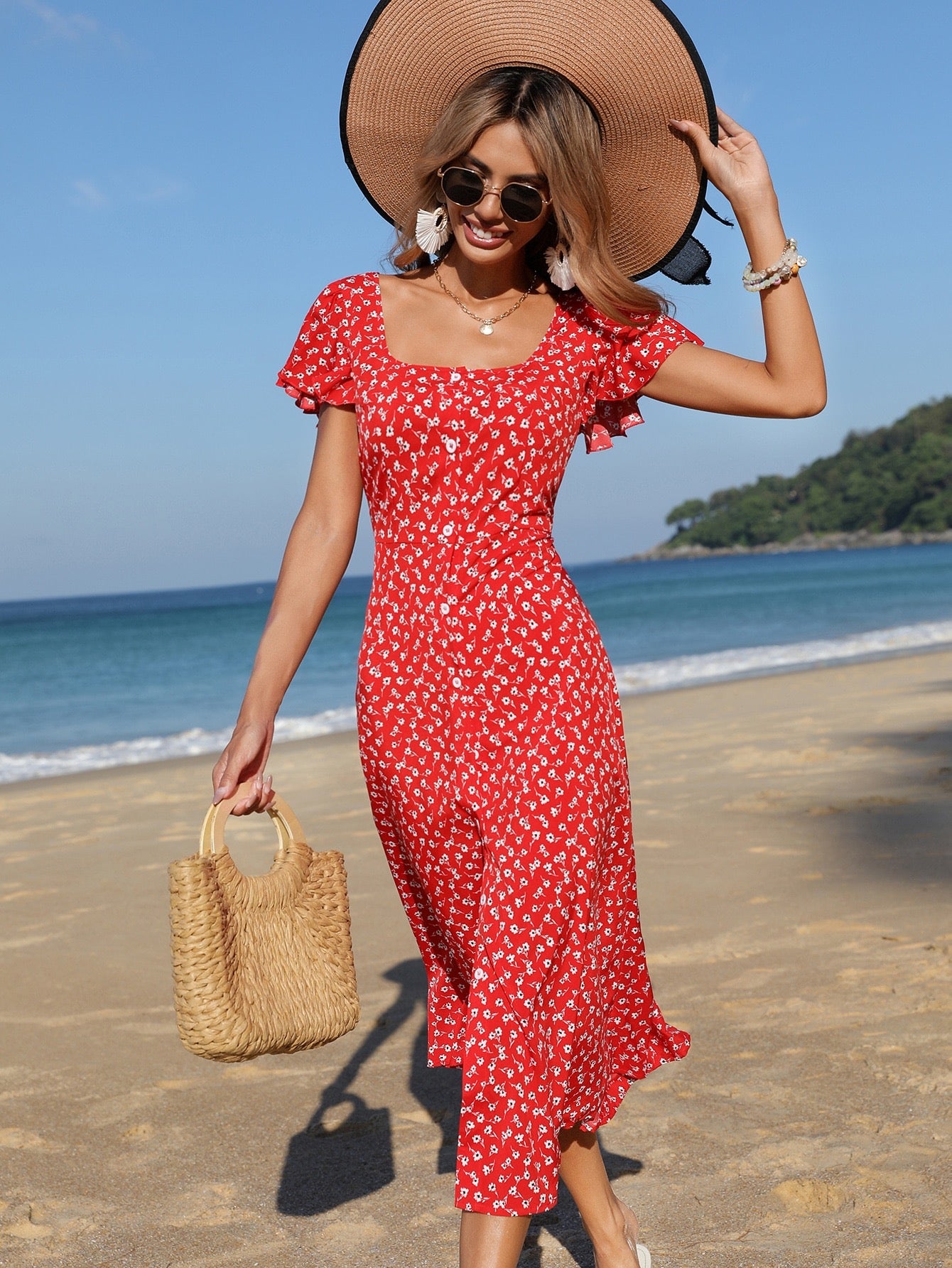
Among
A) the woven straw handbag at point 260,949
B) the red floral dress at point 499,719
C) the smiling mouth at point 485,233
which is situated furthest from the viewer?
the smiling mouth at point 485,233

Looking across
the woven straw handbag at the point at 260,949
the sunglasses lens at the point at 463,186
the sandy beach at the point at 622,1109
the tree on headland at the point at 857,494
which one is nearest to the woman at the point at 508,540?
the sunglasses lens at the point at 463,186

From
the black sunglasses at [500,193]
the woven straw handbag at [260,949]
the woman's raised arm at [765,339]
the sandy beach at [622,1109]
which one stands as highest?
the black sunglasses at [500,193]

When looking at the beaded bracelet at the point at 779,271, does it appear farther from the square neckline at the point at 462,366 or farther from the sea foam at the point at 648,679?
the sea foam at the point at 648,679

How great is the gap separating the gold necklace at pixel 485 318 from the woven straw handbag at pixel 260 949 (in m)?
0.97

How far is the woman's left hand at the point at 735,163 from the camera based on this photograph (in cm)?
235

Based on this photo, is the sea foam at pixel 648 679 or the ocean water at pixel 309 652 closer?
the sea foam at pixel 648 679

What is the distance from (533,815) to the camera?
2.08m

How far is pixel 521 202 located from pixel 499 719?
91cm

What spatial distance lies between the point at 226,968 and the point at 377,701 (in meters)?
0.54

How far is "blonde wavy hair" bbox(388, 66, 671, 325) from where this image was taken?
2.26 meters

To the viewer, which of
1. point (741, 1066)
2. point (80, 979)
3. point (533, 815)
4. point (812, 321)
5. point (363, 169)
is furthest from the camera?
point (80, 979)

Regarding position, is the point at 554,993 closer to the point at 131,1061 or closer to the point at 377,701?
the point at 377,701

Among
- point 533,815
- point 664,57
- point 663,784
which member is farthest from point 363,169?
point 663,784

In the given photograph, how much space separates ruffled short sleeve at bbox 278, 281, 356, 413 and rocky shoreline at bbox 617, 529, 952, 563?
110 meters
